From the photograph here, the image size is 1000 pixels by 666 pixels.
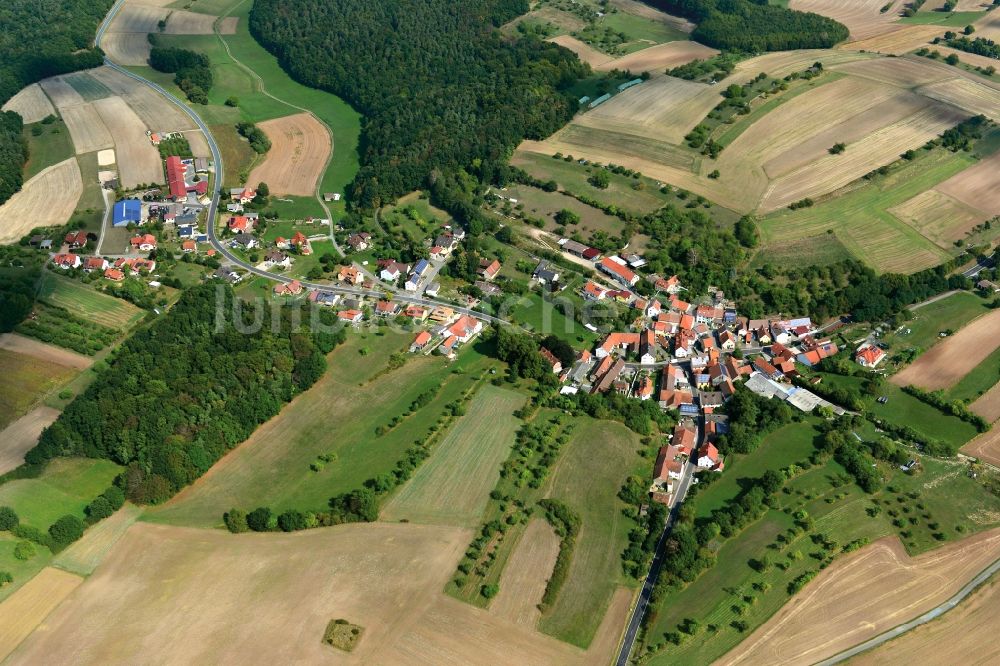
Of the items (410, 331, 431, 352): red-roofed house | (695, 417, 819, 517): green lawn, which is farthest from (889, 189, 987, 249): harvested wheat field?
(410, 331, 431, 352): red-roofed house

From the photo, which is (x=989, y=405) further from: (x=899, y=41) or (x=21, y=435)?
(x=899, y=41)

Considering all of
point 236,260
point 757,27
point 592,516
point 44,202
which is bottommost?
point 592,516

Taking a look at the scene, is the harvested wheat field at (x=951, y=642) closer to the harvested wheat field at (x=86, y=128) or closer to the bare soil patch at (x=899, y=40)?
the bare soil patch at (x=899, y=40)

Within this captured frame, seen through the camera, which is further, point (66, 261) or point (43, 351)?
point (66, 261)

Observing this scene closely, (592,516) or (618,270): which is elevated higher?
(618,270)

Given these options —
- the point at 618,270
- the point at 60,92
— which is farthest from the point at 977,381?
the point at 60,92

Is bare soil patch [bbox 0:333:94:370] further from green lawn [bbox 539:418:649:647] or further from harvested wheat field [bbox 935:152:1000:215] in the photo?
harvested wheat field [bbox 935:152:1000:215]
